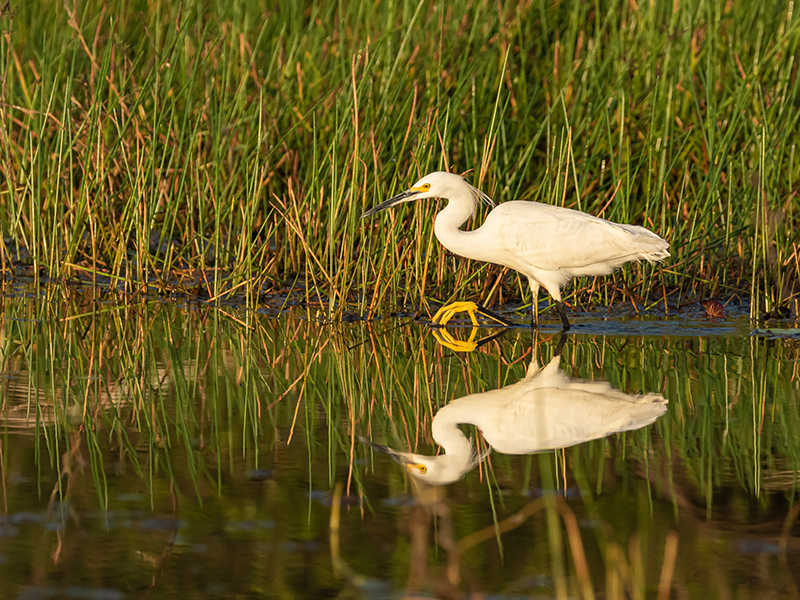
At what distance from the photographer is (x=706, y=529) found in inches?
113

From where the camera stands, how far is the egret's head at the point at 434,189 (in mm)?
5930

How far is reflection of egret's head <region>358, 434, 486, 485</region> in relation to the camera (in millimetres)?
3343

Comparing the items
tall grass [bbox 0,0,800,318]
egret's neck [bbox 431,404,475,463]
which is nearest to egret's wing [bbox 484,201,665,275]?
tall grass [bbox 0,0,800,318]

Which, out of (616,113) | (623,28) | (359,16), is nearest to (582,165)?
(616,113)

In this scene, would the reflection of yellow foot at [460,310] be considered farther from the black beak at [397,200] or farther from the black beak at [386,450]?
the black beak at [386,450]

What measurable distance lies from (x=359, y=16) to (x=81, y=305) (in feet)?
9.61

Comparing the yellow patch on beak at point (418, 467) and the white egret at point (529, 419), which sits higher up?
the white egret at point (529, 419)

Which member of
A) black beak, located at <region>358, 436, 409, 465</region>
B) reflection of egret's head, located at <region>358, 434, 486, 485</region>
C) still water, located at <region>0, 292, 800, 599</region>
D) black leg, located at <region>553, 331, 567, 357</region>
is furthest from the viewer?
black leg, located at <region>553, 331, 567, 357</region>

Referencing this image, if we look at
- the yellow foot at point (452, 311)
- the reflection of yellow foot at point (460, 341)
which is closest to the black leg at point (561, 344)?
the reflection of yellow foot at point (460, 341)

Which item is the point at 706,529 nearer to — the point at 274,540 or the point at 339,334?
the point at 274,540

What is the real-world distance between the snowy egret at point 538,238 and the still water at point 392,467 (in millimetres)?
524

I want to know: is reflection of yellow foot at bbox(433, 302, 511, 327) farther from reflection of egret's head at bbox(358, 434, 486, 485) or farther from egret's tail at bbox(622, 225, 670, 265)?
reflection of egret's head at bbox(358, 434, 486, 485)

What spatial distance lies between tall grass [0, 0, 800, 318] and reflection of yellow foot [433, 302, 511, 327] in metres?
0.29

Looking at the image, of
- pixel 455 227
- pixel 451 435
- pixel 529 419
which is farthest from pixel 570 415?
pixel 455 227
